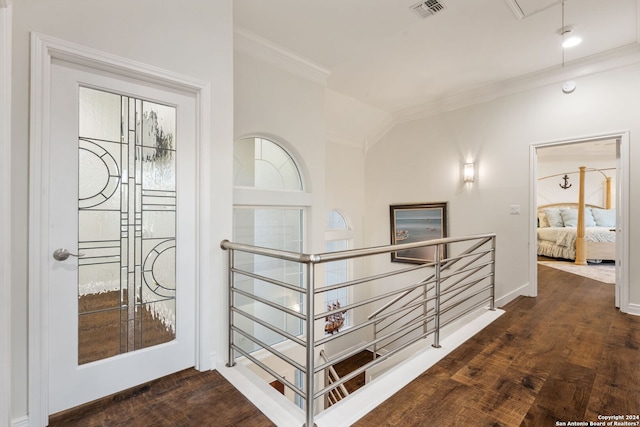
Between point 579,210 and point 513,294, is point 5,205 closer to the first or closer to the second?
point 513,294

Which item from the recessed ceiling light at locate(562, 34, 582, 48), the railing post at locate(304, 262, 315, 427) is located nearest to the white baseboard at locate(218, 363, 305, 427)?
the railing post at locate(304, 262, 315, 427)

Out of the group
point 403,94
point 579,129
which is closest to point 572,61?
point 579,129

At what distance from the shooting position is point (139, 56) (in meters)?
1.70

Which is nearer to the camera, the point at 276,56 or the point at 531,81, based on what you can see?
the point at 276,56

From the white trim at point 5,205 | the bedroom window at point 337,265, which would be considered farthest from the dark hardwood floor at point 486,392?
the bedroom window at point 337,265

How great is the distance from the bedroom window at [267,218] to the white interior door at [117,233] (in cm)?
94

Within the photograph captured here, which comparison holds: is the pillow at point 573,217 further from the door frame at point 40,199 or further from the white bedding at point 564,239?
the door frame at point 40,199

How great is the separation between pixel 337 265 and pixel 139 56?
4.12 meters

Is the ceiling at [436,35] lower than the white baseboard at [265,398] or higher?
higher

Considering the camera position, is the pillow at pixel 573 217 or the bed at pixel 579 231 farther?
the pillow at pixel 573 217

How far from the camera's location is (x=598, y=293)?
371cm

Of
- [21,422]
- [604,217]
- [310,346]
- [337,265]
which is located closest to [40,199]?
[21,422]

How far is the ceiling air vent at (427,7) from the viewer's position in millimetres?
2342

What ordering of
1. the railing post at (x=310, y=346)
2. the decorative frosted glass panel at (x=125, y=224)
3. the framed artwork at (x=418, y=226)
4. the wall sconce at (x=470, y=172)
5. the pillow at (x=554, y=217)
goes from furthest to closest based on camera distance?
1. the pillow at (x=554, y=217)
2. the framed artwork at (x=418, y=226)
3. the wall sconce at (x=470, y=172)
4. the decorative frosted glass panel at (x=125, y=224)
5. the railing post at (x=310, y=346)
